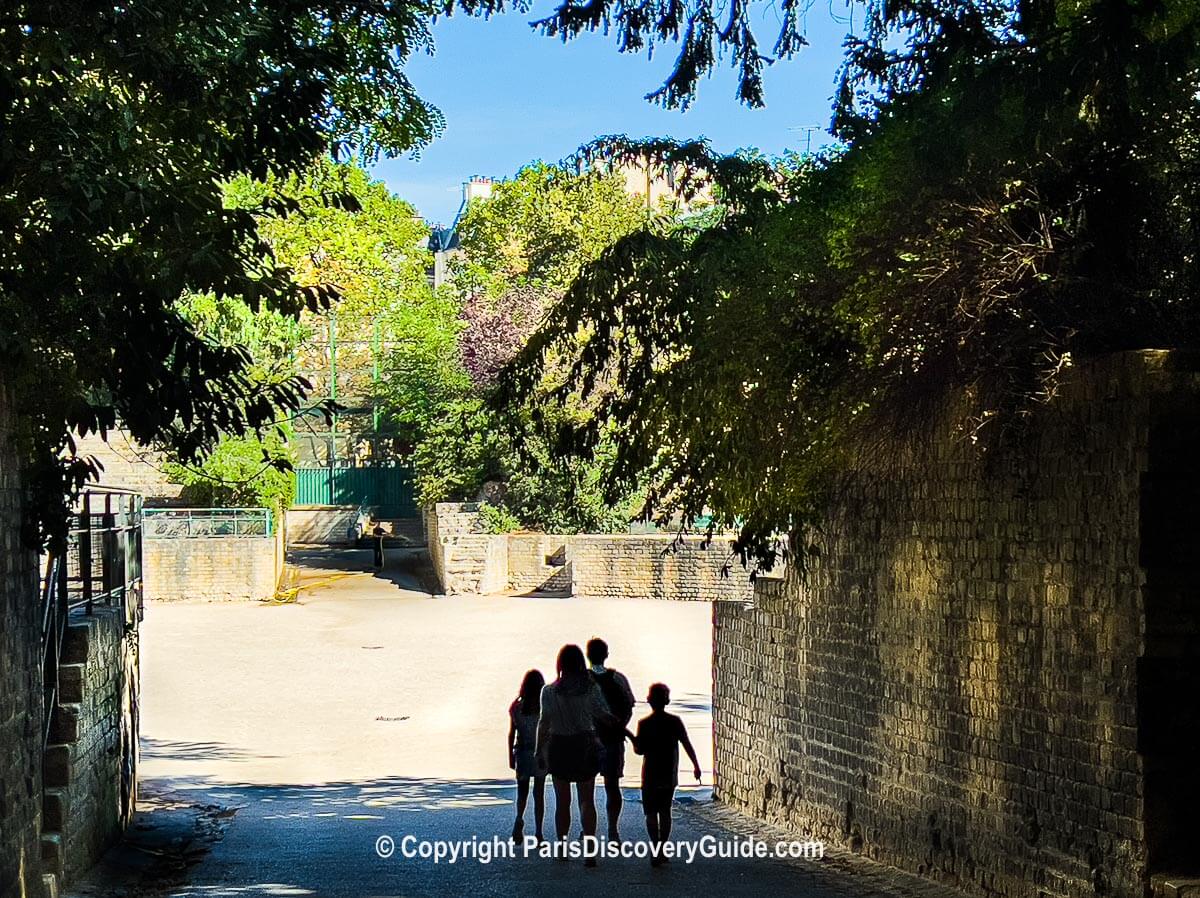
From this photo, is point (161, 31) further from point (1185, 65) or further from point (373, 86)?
point (373, 86)

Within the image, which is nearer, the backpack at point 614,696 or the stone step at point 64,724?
the stone step at point 64,724

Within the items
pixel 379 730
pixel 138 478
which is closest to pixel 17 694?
pixel 379 730

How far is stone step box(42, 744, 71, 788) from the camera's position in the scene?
10602 millimetres

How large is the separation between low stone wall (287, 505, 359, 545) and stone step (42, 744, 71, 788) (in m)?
Answer: 39.6

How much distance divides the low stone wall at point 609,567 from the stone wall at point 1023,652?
24.7 metres

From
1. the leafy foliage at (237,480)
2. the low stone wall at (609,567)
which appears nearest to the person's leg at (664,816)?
the low stone wall at (609,567)

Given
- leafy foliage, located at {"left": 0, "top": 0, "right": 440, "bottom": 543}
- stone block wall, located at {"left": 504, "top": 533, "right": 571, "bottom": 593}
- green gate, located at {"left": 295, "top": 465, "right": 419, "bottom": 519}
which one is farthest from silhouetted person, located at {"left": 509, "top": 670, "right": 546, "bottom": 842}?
green gate, located at {"left": 295, "top": 465, "right": 419, "bottom": 519}

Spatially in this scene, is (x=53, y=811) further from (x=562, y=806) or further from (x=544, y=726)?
(x=562, y=806)

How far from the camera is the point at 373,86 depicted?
15594mm

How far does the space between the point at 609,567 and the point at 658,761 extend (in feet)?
88.1

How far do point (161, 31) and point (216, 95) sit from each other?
58 cm

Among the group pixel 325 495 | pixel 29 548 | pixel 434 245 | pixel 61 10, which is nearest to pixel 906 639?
pixel 29 548

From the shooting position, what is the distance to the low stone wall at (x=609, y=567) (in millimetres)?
38375

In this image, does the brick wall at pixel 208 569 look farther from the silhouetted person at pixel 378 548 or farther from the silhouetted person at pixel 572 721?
the silhouetted person at pixel 572 721
